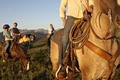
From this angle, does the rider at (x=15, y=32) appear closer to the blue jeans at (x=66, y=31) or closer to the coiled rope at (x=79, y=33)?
the blue jeans at (x=66, y=31)

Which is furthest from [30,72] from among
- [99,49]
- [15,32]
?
[99,49]

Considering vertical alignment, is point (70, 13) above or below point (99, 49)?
above

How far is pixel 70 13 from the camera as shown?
28.8ft

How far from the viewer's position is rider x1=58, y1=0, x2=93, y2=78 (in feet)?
27.5

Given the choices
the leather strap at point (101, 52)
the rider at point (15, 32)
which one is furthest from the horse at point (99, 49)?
the rider at point (15, 32)

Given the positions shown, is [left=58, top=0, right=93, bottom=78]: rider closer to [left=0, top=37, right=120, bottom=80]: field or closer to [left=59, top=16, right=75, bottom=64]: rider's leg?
[left=59, top=16, right=75, bottom=64]: rider's leg

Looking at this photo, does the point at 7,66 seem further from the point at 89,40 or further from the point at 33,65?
the point at 89,40

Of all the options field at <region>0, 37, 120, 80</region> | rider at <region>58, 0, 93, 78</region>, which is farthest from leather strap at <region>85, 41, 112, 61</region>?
field at <region>0, 37, 120, 80</region>

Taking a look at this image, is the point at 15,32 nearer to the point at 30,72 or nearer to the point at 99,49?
the point at 30,72

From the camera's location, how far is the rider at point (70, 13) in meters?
8.38

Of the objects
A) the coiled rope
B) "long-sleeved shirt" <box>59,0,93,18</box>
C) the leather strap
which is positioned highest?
"long-sleeved shirt" <box>59,0,93,18</box>

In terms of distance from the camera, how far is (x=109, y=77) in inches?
303

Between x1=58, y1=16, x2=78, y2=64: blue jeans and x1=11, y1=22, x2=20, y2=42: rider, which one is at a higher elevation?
x1=58, y1=16, x2=78, y2=64: blue jeans

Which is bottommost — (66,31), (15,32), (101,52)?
(15,32)
